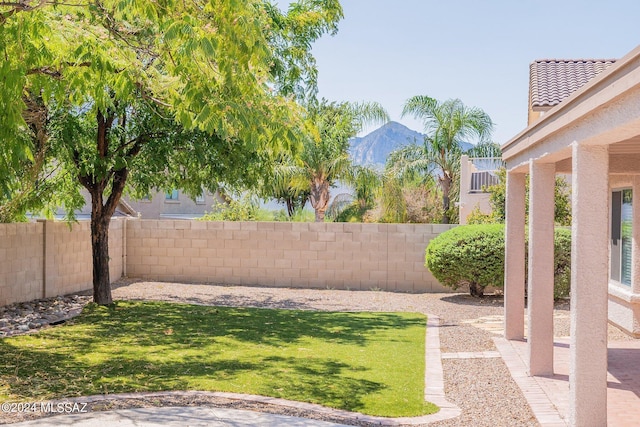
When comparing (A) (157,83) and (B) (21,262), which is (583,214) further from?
(B) (21,262)

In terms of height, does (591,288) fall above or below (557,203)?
below

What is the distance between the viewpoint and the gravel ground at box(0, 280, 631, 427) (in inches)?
282

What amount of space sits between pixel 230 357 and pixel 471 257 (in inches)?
320

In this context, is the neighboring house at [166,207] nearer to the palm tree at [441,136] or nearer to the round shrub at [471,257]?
the palm tree at [441,136]

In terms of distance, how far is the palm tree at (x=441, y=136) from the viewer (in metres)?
33.3

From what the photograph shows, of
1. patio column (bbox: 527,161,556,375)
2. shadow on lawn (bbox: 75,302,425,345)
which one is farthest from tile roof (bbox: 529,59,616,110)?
shadow on lawn (bbox: 75,302,425,345)

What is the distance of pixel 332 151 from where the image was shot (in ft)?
95.6

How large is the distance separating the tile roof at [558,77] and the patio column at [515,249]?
158 centimetres

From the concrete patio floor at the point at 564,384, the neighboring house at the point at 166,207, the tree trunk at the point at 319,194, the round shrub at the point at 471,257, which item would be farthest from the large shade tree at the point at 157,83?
the neighboring house at the point at 166,207

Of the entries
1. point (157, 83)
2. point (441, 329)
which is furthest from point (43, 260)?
point (441, 329)

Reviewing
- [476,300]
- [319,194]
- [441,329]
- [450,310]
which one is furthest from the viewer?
[319,194]

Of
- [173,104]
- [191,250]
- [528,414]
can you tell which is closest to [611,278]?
[528,414]

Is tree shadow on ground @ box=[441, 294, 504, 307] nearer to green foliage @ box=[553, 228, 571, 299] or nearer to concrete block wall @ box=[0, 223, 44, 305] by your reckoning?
green foliage @ box=[553, 228, 571, 299]

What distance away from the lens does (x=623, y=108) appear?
509 centimetres
